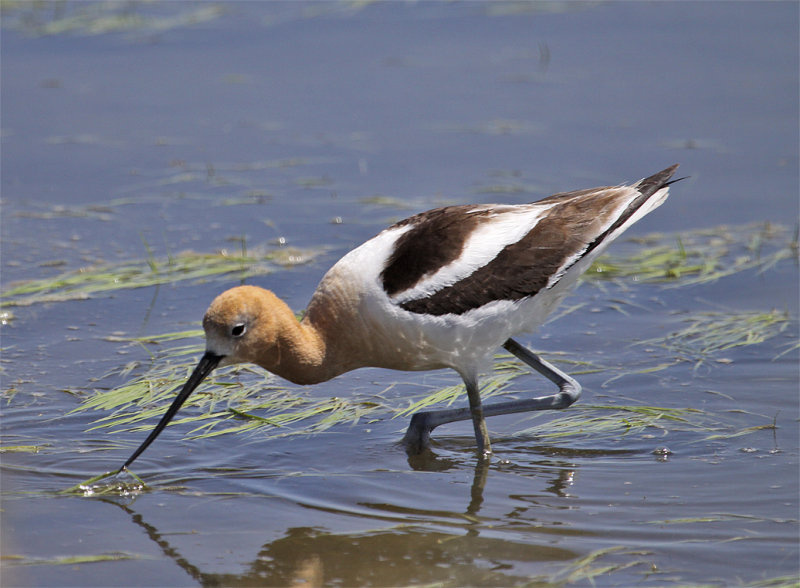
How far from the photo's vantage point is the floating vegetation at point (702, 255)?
7883 millimetres

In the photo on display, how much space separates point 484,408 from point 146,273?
3194 millimetres

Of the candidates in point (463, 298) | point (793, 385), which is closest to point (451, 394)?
point (463, 298)

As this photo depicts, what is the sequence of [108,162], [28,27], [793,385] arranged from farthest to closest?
[28,27] → [108,162] → [793,385]

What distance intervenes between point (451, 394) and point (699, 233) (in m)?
3.22

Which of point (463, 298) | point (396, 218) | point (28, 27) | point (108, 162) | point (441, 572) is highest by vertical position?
point (28, 27)

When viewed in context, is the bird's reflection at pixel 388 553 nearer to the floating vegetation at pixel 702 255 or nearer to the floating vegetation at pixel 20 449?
the floating vegetation at pixel 20 449

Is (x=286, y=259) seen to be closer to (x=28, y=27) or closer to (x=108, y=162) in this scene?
(x=108, y=162)

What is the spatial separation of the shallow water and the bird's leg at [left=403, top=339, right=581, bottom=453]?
0.12 m

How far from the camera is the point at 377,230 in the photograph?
8617 millimetres

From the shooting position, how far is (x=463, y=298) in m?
5.28

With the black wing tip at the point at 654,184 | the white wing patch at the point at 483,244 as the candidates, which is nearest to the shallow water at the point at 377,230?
the white wing patch at the point at 483,244

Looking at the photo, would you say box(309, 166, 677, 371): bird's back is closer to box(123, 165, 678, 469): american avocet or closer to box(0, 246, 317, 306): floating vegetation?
box(123, 165, 678, 469): american avocet

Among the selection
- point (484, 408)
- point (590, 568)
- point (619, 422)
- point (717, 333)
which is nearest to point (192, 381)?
point (484, 408)

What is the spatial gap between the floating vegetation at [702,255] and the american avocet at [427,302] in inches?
89.5
